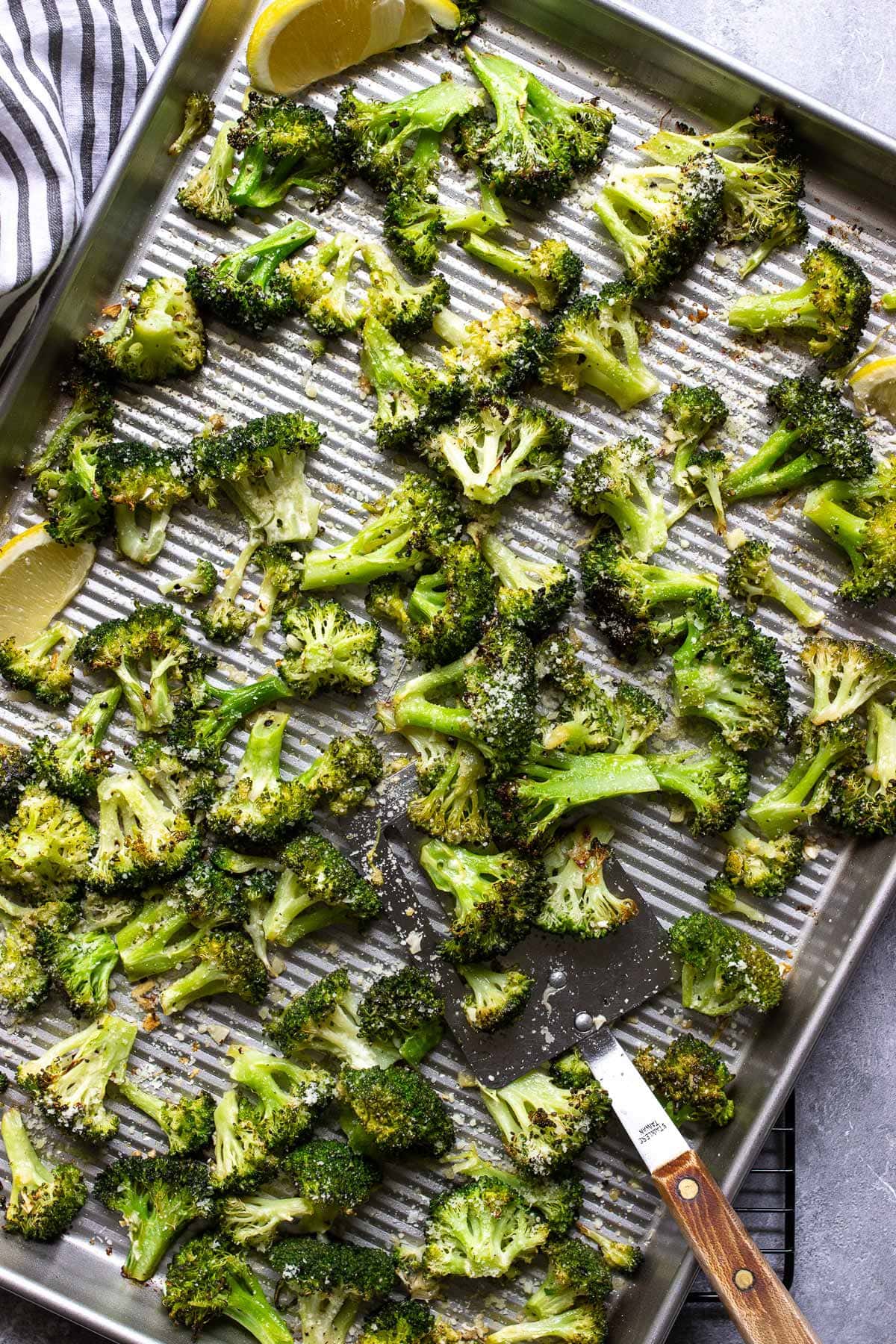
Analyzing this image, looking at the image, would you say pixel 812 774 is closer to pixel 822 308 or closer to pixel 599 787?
pixel 599 787

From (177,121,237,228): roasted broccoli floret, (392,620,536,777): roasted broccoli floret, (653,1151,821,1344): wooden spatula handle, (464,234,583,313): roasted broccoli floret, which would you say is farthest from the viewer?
(177,121,237,228): roasted broccoli floret

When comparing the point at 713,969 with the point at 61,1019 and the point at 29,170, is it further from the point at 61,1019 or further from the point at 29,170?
the point at 29,170

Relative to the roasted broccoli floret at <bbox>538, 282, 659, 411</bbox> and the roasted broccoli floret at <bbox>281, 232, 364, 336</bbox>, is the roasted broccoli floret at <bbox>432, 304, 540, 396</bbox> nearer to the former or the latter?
the roasted broccoli floret at <bbox>538, 282, 659, 411</bbox>

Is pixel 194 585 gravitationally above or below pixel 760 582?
below

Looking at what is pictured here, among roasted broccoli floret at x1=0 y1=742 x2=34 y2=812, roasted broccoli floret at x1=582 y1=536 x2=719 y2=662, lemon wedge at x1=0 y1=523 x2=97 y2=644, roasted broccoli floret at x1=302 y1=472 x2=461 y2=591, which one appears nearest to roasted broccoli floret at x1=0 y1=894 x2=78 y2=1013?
roasted broccoli floret at x1=0 y1=742 x2=34 y2=812

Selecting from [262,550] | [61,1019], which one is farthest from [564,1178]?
[262,550]

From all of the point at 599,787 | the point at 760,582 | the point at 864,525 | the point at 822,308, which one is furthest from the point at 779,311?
the point at 599,787

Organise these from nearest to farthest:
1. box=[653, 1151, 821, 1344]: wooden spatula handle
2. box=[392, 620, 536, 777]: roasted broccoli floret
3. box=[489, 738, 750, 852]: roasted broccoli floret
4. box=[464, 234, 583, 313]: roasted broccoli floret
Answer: box=[653, 1151, 821, 1344]: wooden spatula handle
box=[392, 620, 536, 777]: roasted broccoli floret
box=[489, 738, 750, 852]: roasted broccoli floret
box=[464, 234, 583, 313]: roasted broccoli floret
